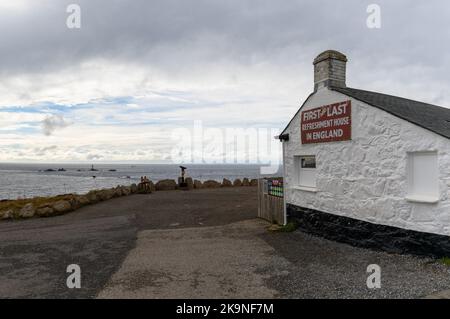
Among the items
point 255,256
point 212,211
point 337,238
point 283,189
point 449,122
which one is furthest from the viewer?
point 212,211

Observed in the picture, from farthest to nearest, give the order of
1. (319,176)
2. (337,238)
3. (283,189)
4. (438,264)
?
(283,189) < (319,176) < (337,238) < (438,264)

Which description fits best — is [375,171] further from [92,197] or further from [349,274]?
[92,197]

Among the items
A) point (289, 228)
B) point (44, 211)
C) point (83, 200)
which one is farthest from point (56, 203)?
point (289, 228)

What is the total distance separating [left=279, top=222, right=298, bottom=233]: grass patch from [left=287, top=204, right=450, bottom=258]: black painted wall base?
0.60ft

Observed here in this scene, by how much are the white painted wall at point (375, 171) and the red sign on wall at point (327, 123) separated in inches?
6.4

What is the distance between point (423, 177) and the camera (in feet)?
24.4

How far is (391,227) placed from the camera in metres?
8.08

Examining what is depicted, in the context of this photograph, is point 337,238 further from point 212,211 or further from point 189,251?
point 212,211

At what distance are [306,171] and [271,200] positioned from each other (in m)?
2.29

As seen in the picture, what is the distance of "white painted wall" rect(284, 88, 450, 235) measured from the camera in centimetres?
714

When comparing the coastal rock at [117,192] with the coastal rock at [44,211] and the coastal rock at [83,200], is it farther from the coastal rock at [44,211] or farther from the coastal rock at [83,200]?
the coastal rock at [44,211]
